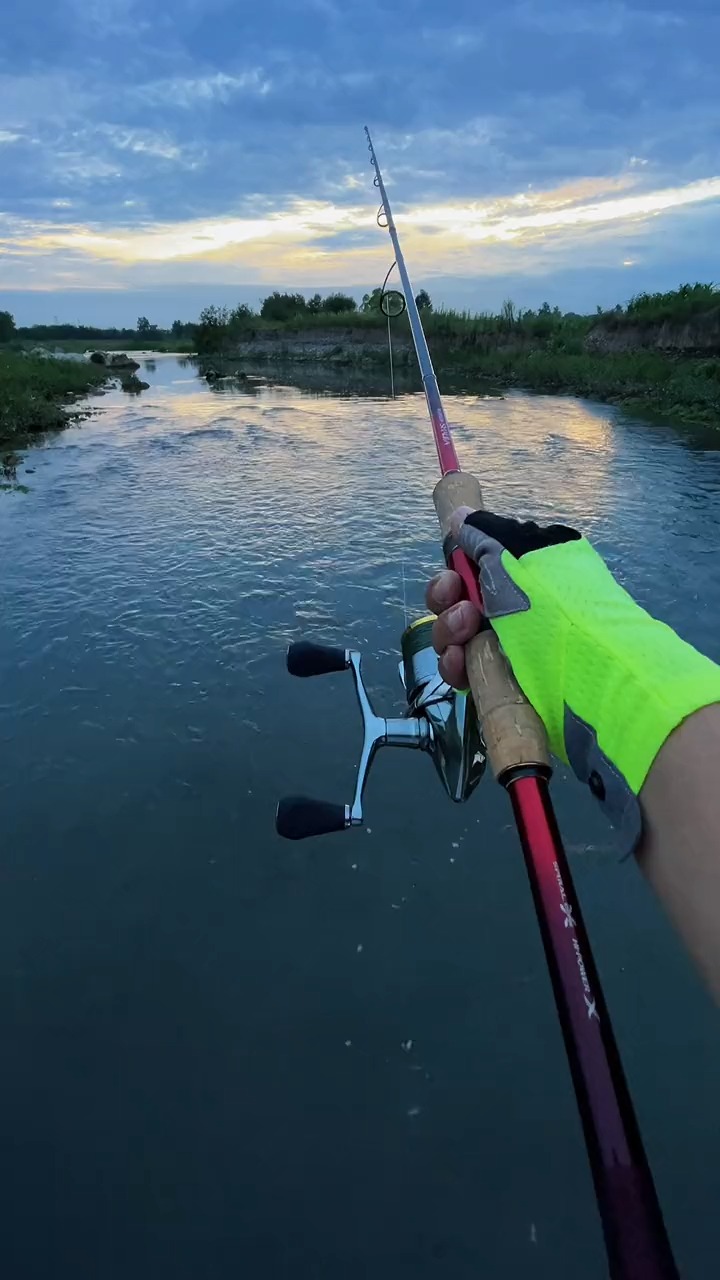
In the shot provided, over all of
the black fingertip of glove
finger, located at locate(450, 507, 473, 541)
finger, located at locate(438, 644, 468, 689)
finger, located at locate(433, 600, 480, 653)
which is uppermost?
the black fingertip of glove

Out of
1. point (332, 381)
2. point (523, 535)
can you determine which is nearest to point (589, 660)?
point (523, 535)

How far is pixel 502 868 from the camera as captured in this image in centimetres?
320

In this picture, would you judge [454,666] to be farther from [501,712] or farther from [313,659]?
[313,659]

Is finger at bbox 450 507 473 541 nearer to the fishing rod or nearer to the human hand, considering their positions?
the fishing rod

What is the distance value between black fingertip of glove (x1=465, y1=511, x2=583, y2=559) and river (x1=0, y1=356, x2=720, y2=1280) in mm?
1839

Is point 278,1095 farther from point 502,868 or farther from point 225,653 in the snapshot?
point 225,653

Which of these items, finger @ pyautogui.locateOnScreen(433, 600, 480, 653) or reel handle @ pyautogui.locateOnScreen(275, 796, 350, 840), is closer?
finger @ pyautogui.locateOnScreen(433, 600, 480, 653)

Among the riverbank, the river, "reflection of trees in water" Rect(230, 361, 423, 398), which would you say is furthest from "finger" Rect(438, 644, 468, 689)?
"reflection of trees in water" Rect(230, 361, 423, 398)

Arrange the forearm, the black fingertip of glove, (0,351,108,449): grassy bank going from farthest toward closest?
(0,351,108,449): grassy bank
the black fingertip of glove
the forearm

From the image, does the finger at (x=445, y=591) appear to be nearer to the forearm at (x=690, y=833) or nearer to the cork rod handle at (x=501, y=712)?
the cork rod handle at (x=501, y=712)

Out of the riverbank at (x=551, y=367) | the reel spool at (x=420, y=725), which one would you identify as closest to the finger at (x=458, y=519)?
the reel spool at (x=420, y=725)

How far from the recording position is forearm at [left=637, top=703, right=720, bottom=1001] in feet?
3.20

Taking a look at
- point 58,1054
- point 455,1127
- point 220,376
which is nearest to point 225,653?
point 58,1054

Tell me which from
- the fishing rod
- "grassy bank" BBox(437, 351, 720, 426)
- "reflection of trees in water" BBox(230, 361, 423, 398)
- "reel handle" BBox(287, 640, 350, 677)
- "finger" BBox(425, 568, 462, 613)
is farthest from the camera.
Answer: "reflection of trees in water" BBox(230, 361, 423, 398)
